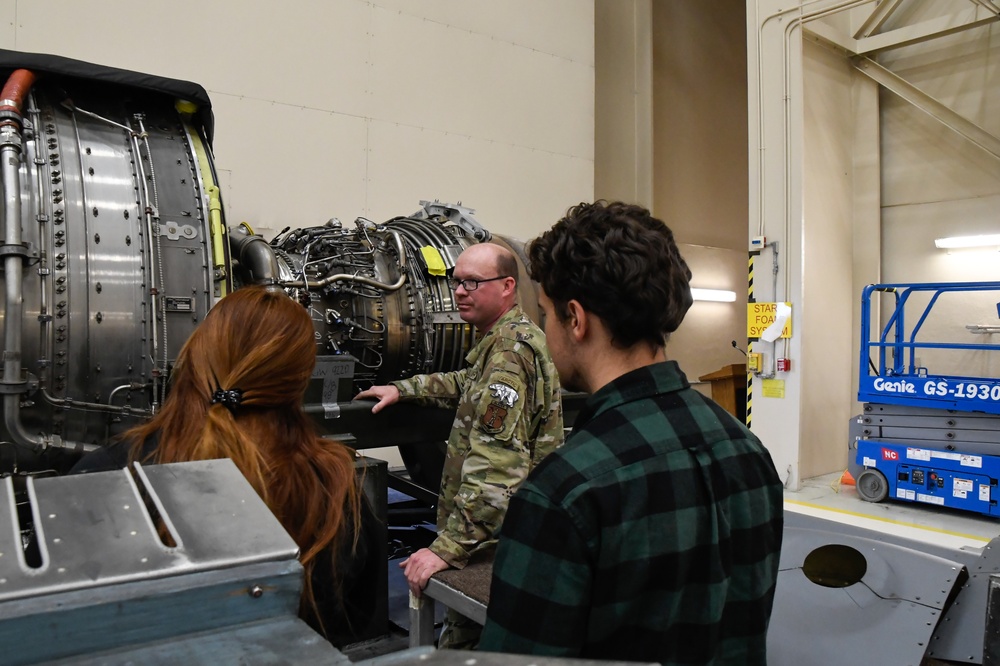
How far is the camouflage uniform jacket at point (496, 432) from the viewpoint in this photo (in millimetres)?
2213

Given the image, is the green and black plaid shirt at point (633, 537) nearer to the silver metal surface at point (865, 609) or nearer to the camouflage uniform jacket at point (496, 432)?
the camouflage uniform jacket at point (496, 432)

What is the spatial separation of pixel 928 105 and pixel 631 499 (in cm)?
577

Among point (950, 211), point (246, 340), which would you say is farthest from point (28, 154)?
point (950, 211)

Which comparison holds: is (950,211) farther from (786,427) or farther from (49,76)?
(49,76)

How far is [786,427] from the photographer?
4852mm

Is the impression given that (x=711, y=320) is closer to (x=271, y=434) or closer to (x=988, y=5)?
(x=988, y=5)

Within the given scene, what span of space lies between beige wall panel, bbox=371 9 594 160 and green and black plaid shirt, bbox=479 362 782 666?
201 inches

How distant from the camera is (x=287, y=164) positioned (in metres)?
5.29

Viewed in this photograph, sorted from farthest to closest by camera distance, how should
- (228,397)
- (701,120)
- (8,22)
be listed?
(701,120)
(8,22)
(228,397)

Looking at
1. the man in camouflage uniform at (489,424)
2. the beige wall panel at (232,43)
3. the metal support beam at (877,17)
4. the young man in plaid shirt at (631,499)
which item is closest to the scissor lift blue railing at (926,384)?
the metal support beam at (877,17)

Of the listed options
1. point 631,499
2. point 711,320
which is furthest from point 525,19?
point 631,499

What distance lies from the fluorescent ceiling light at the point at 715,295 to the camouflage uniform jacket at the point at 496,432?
6.37 meters

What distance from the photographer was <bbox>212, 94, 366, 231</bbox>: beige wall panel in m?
5.07

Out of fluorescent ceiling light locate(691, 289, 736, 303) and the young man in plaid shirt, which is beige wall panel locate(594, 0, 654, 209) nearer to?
fluorescent ceiling light locate(691, 289, 736, 303)
